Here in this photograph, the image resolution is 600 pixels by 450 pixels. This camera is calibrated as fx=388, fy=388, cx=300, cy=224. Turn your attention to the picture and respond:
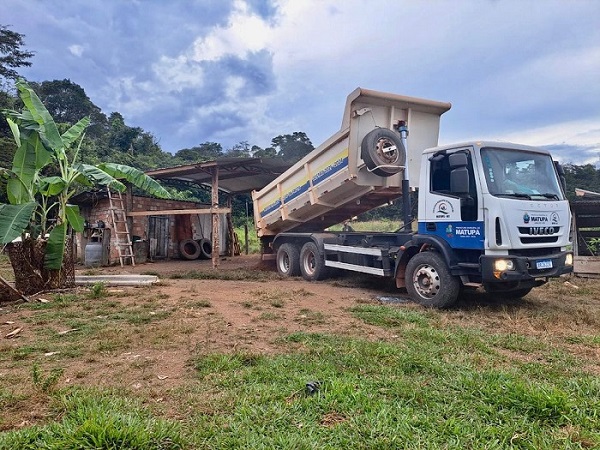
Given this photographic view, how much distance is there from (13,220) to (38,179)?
1630 millimetres

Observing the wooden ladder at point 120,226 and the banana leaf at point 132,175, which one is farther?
the wooden ladder at point 120,226

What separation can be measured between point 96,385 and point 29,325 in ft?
8.70

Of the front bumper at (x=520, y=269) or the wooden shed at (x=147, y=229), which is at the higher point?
the wooden shed at (x=147, y=229)

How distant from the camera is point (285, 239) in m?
9.89

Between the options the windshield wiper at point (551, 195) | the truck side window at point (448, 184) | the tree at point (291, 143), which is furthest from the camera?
the tree at point (291, 143)

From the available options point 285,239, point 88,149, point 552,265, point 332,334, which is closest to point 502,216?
point 552,265

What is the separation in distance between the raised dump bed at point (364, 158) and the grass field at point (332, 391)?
301 cm

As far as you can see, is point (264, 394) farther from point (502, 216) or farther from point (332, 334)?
point (502, 216)

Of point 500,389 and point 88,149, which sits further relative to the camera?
point 88,149

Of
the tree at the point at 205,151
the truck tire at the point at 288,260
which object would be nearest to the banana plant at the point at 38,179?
the truck tire at the point at 288,260

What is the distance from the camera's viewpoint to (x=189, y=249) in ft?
50.1

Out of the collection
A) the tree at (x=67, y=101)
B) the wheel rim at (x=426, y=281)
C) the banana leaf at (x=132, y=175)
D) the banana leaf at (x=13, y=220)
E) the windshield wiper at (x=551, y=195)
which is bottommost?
the wheel rim at (x=426, y=281)

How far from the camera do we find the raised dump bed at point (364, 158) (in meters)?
6.69

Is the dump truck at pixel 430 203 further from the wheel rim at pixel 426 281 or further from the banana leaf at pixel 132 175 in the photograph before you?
the banana leaf at pixel 132 175
